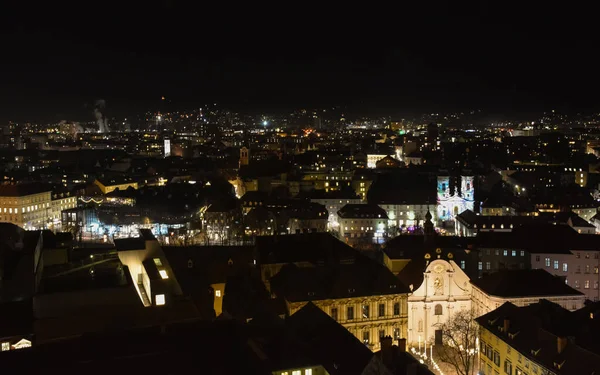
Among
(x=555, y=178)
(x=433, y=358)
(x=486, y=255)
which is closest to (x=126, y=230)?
(x=486, y=255)

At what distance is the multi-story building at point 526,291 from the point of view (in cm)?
2511

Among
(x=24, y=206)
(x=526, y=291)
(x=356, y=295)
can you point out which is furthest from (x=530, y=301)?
(x=24, y=206)

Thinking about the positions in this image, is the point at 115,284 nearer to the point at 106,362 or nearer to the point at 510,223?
the point at 106,362

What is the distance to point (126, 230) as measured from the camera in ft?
158

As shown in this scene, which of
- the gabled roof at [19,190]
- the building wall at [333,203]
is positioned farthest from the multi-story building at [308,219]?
the gabled roof at [19,190]

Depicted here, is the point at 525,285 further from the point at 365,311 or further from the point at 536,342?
the point at 365,311

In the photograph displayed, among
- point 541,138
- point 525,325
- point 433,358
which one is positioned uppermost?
point 541,138

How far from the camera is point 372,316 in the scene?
979 inches

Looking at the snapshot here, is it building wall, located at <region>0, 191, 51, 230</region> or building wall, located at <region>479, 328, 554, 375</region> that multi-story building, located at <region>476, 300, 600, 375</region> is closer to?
building wall, located at <region>479, 328, 554, 375</region>

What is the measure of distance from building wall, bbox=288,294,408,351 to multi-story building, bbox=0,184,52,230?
3675 cm

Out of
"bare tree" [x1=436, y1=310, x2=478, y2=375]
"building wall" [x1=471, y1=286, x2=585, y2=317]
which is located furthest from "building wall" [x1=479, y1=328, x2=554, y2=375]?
"building wall" [x1=471, y1=286, x2=585, y2=317]

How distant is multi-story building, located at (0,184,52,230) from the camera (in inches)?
2160

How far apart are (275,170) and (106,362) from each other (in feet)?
195

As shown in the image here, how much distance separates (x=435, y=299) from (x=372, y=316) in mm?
3551
